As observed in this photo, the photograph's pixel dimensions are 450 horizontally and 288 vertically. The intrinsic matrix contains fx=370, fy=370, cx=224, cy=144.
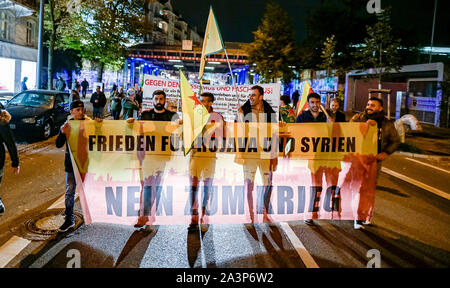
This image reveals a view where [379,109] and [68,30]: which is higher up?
[68,30]

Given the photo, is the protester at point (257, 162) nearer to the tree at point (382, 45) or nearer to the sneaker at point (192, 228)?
the sneaker at point (192, 228)

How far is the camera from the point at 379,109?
5.69 metres

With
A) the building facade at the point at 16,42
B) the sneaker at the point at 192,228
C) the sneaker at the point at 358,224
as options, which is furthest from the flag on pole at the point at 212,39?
the building facade at the point at 16,42

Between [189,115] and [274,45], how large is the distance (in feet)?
119

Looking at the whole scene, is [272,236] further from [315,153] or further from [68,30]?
[68,30]

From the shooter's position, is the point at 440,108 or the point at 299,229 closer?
the point at 299,229

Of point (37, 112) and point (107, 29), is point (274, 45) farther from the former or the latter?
point (37, 112)

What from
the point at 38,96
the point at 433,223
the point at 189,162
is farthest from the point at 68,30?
the point at 433,223

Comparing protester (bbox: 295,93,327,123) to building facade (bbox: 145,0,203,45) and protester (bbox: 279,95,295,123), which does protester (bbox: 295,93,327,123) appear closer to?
protester (bbox: 279,95,295,123)

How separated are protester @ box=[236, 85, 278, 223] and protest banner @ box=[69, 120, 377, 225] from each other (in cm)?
→ 2

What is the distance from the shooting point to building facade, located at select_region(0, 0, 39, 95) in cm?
2650

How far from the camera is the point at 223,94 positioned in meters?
10.5

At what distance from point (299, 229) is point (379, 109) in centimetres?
222
